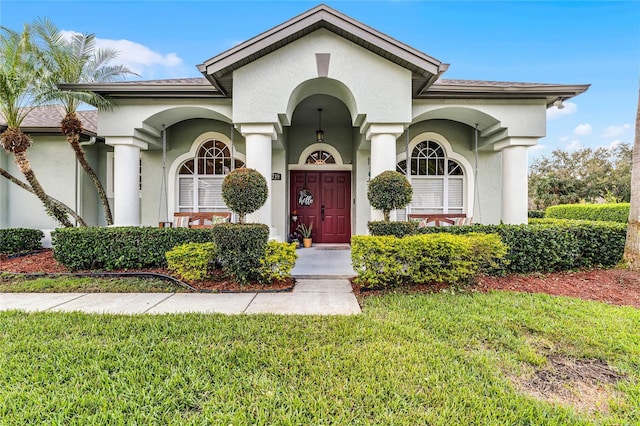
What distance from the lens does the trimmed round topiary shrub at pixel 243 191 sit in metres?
5.77

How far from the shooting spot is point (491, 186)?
9.97m

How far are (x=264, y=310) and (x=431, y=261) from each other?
300 centimetres

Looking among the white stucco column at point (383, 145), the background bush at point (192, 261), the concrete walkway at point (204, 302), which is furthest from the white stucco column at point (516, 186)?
the background bush at point (192, 261)

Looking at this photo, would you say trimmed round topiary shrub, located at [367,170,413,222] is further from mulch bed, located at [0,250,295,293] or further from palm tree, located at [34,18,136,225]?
palm tree, located at [34,18,136,225]

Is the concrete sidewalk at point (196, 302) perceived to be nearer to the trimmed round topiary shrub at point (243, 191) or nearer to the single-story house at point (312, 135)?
the trimmed round topiary shrub at point (243, 191)

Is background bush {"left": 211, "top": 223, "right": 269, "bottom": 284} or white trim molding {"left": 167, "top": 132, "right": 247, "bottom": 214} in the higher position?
white trim molding {"left": 167, "top": 132, "right": 247, "bottom": 214}

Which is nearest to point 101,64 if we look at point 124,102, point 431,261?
point 124,102

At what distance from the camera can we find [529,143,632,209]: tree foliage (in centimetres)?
2270

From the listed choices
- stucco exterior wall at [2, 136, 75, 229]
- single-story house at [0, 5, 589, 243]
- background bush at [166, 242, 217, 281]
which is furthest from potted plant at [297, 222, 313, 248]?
stucco exterior wall at [2, 136, 75, 229]

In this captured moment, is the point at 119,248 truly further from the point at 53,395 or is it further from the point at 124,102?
the point at 53,395

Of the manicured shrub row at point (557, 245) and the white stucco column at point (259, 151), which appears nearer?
the manicured shrub row at point (557, 245)

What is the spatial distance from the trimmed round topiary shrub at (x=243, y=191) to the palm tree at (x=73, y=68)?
451cm

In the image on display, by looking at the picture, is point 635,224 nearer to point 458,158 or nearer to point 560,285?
point 560,285

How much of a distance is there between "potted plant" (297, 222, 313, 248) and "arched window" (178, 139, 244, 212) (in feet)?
8.84
